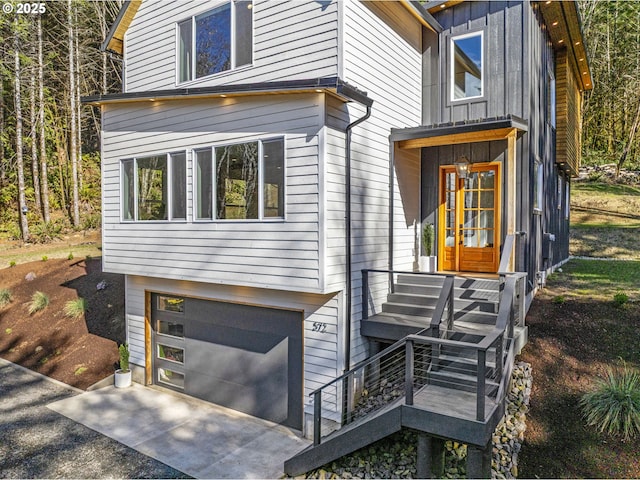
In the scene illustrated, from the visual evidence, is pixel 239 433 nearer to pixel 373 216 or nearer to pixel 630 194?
pixel 373 216

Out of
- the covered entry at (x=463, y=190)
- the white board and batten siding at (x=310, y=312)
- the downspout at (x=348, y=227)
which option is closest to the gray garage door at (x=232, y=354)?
the white board and batten siding at (x=310, y=312)

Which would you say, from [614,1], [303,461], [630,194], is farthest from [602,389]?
[614,1]

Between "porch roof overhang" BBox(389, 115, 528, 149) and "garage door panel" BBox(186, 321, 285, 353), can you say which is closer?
"porch roof overhang" BBox(389, 115, 528, 149)

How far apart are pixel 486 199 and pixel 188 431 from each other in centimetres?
658

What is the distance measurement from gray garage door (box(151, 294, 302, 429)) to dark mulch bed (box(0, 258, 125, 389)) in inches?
64.9

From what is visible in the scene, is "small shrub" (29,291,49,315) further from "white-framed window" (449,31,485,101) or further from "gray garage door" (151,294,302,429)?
"white-framed window" (449,31,485,101)

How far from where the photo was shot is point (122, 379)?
8.55m

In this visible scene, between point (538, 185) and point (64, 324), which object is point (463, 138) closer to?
point (538, 185)

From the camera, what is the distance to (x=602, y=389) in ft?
17.4

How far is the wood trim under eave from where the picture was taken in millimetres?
6601

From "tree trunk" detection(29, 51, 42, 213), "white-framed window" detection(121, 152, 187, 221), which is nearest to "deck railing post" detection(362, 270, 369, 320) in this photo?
"white-framed window" detection(121, 152, 187, 221)

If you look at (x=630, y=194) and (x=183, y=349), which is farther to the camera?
(x=630, y=194)

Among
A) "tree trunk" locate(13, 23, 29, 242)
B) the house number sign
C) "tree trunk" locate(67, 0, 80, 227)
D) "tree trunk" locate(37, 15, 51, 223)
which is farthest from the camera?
"tree trunk" locate(67, 0, 80, 227)

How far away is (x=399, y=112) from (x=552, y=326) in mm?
4496
